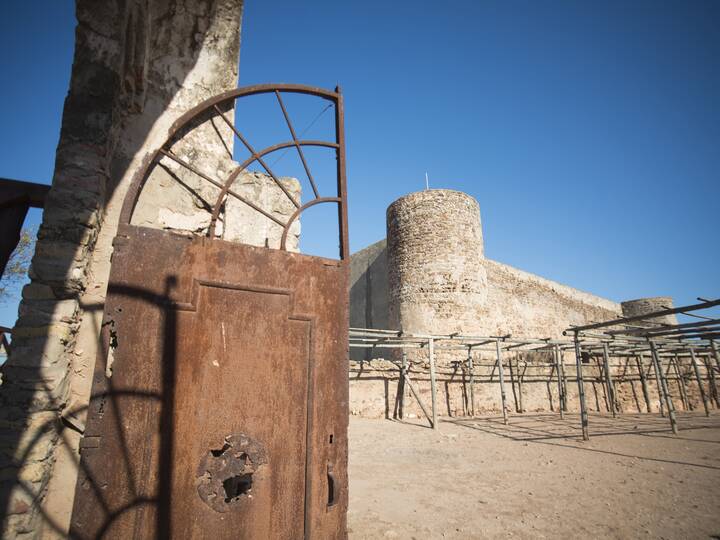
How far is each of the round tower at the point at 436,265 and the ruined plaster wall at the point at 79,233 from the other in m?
11.0

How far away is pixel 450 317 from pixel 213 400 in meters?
11.6

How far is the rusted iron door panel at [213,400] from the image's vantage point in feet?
5.32

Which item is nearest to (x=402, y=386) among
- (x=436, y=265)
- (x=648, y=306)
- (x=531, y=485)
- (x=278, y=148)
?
(x=436, y=265)

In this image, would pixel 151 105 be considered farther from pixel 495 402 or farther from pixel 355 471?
pixel 495 402

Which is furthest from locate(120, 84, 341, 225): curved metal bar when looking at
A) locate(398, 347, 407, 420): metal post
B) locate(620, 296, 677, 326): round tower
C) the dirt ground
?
locate(620, 296, 677, 326): round tower

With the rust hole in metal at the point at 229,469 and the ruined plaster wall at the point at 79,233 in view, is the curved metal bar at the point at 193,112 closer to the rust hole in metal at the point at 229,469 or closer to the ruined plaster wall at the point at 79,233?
the ruined plaster wall at the point at 79,233

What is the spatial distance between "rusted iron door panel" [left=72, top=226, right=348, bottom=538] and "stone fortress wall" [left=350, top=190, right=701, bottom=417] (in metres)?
8.81

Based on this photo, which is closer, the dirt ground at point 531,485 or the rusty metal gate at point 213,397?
the rusty metal gate at point 213,397

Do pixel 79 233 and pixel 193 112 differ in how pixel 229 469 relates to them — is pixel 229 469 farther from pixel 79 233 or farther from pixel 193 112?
pixel 193 112

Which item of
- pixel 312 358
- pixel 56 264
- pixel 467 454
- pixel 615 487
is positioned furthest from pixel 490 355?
pixel 56 264

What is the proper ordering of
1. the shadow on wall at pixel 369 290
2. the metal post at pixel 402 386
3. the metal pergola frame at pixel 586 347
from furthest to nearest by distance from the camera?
the shadow on wall at pixel 369 290
the metal post at pixel 402 386
the metal pergola frame at pixel 586 347

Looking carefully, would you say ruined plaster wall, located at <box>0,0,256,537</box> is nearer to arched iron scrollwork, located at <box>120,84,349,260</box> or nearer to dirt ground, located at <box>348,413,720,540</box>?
arched iron scrollwork, located at <box>120,84,349,260</box>

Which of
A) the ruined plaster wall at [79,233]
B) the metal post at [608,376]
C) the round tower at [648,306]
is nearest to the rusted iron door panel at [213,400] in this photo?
the ruined plaster wall at [79,233]

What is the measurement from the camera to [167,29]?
2648mm
